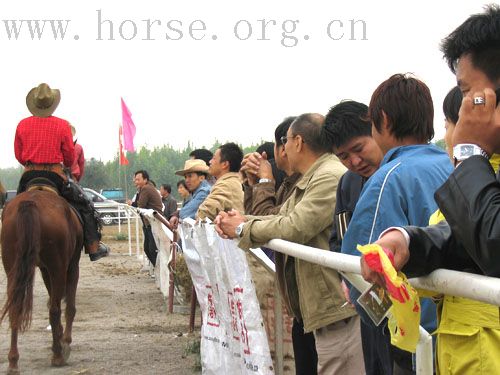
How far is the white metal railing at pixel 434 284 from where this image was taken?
5.16 ft

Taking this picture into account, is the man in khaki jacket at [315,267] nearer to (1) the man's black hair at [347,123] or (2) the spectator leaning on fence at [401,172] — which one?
(1) the man's black hair at [347,123]

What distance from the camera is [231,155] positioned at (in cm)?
737

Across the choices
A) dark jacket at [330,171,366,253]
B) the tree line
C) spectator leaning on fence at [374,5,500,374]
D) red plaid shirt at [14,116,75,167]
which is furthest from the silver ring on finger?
the tree line

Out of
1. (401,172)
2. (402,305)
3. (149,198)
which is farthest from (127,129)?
(402,305)

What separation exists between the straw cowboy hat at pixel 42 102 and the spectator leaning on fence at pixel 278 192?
378cm

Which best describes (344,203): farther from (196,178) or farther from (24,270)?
(196,178)

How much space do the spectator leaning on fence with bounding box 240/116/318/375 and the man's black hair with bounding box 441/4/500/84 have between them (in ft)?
6.91

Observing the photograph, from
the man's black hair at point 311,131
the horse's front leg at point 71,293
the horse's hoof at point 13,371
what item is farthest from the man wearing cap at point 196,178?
the man's black hair at point 311,131

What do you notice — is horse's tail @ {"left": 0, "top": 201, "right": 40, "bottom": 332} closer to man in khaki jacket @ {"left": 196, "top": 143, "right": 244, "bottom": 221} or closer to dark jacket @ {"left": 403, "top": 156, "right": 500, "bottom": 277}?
man in khaki jacket @ {"left": 196, "top": 143, "right": 244, "bottom": 221}

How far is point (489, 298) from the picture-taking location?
156 cm

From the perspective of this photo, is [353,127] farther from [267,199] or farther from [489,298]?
[489,298]

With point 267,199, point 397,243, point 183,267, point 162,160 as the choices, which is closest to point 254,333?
point 267,199

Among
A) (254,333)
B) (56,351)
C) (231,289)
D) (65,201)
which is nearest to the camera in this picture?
(254,333)

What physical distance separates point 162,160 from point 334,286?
7403cm
